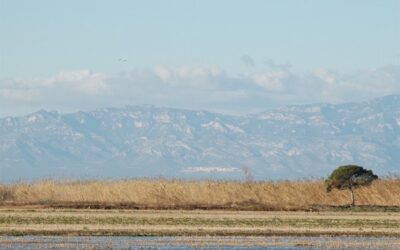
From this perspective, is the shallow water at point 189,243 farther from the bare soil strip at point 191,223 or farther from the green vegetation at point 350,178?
the green vegetation at point 350,178

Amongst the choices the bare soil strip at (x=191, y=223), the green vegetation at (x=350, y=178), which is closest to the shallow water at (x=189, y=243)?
the bare soil strip at (x=191, y=223)

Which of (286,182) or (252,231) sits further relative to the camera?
(286,182)

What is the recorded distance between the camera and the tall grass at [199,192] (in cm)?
7275

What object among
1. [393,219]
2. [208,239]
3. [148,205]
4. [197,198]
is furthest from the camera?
[197,198]

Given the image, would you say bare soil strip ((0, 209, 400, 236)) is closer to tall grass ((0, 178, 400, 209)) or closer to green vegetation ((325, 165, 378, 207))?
green vegetation ((325, 165, 378, 207))

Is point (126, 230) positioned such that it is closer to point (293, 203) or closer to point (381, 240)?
point (381, 240)

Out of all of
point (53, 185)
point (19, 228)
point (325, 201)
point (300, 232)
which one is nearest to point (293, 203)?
point (325, 201)

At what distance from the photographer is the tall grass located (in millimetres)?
72750

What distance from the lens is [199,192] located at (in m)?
74.2

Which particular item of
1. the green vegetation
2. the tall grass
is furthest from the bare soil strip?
the tall grass

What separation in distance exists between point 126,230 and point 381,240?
10.3m

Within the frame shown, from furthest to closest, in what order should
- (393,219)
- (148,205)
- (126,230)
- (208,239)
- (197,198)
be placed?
(197,198)
(148,205)
(393,219)
(126,230)
(208,239)

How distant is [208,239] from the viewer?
44781 millimetres

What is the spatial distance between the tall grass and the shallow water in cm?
2544
